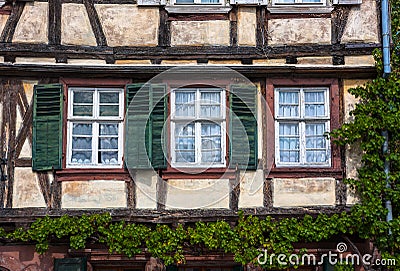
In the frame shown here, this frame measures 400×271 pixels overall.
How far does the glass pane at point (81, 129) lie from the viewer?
11023 mm

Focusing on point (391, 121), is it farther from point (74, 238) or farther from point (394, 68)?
point (74, 238)

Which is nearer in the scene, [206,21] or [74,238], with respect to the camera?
[74,238]

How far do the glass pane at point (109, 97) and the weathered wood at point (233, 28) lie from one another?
2103mm

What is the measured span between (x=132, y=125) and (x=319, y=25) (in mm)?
3513

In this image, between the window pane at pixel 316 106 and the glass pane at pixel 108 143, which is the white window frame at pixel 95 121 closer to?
the glass pane at pixel 108 143

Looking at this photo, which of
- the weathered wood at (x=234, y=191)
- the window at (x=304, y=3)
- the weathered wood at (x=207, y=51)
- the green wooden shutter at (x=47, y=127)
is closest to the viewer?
the green wooden shutter at (x=47, y=127)

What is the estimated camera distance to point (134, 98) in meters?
10.9

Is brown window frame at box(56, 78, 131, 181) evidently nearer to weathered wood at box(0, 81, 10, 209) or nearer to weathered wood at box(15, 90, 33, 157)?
weathered wood at box(15, 90, 33, 157)

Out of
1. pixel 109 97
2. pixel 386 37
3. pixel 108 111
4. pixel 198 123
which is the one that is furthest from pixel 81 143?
pixel 386 37

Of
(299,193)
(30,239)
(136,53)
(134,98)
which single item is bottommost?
(30,239)

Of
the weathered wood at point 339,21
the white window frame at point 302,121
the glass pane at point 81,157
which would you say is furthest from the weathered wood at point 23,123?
the weathered wood at point 339,21

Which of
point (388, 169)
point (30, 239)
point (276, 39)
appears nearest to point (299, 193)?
point (388, 169)

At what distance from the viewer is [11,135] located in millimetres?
10883

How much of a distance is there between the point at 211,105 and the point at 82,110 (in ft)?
6.99
